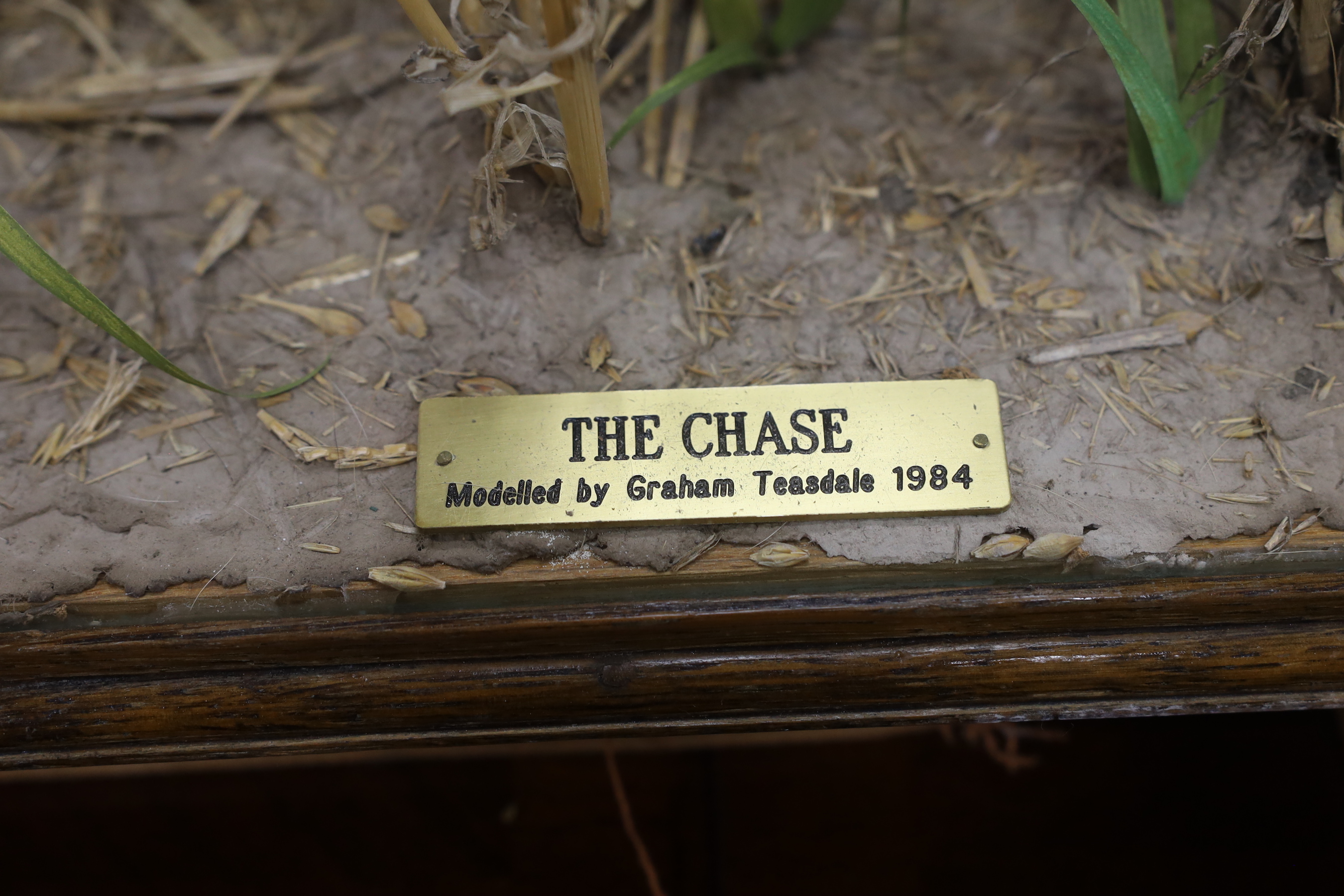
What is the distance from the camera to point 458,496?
696 millimetres

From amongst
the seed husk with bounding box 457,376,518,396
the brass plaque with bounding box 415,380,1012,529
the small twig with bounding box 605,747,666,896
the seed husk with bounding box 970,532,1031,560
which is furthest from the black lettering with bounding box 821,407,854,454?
the small twig with bounding box 605,747,666,896

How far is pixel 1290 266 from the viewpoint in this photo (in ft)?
2.57

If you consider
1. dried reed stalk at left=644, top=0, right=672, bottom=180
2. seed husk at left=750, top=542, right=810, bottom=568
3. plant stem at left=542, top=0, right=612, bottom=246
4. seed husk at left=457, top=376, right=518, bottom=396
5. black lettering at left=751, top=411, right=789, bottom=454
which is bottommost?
seed husk at left=750, top=542, right=810, bottom=568

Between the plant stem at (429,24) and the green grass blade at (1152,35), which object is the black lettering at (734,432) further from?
the green grass blade at (1152,35)

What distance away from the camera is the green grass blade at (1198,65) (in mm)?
767

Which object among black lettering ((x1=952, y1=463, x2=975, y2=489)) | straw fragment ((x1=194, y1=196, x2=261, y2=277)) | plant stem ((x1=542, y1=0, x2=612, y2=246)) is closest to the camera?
plant stem ((x1=542, y1=0, x2=612, y2=246))

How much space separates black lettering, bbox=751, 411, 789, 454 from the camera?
27.5 inches

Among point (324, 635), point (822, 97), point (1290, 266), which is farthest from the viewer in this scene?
point (822, 97)

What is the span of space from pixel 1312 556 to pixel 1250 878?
0.46m

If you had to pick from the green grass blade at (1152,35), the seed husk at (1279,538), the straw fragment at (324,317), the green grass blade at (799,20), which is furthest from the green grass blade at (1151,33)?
the straw fragment at (324,317)

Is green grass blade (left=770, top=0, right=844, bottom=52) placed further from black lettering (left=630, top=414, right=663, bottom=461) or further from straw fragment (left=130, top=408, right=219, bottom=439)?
straw fragment (left=130, top=408, right=219, bottom=439)

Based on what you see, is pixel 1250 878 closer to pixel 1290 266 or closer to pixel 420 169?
pixel 1290 266

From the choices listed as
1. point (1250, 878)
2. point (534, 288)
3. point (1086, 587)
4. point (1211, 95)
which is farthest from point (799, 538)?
point (1250, 878)

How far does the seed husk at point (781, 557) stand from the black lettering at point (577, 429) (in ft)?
A: 0.57
